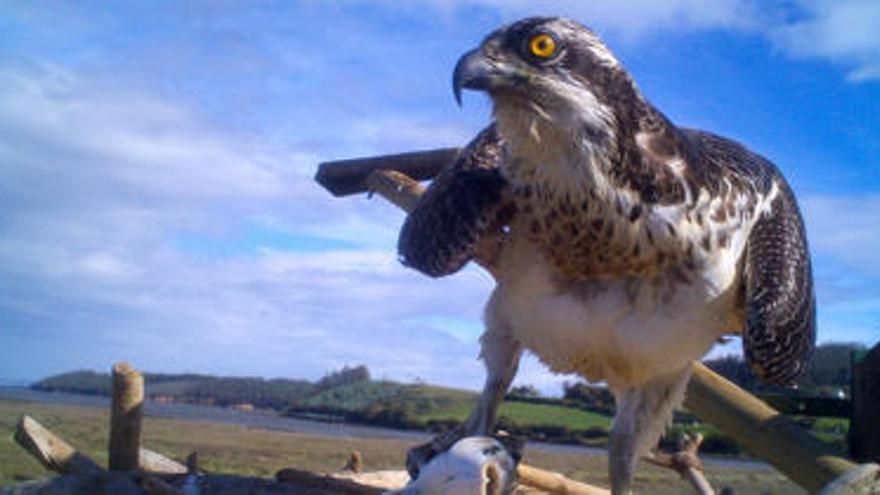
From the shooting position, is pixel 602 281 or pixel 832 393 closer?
pixel 602 281

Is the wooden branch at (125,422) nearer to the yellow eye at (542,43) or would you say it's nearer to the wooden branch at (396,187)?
the wooden branch at (396,187)

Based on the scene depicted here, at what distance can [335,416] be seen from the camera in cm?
2617

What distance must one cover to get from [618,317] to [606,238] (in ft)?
1.26

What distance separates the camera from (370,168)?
7.11 m

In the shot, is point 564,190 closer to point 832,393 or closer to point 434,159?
point 832,393

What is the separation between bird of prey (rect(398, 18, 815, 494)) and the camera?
323cm

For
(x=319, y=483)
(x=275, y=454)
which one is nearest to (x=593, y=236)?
(x=319, y=483)

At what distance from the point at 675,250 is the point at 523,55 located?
39.0 inches

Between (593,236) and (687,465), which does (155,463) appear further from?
(593,236)

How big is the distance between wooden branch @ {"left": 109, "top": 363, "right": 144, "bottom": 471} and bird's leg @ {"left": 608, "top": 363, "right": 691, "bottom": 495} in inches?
114

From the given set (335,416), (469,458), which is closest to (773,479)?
(469,458)

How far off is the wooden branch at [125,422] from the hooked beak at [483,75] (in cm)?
309

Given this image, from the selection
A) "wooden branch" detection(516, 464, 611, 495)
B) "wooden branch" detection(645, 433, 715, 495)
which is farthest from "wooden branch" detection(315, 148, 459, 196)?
"wooden branch" detection(645, 433, 715, 495)

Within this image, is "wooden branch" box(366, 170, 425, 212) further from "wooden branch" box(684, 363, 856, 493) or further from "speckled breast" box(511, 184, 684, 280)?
"speckled breast" box(511, 184, 684, 280)
